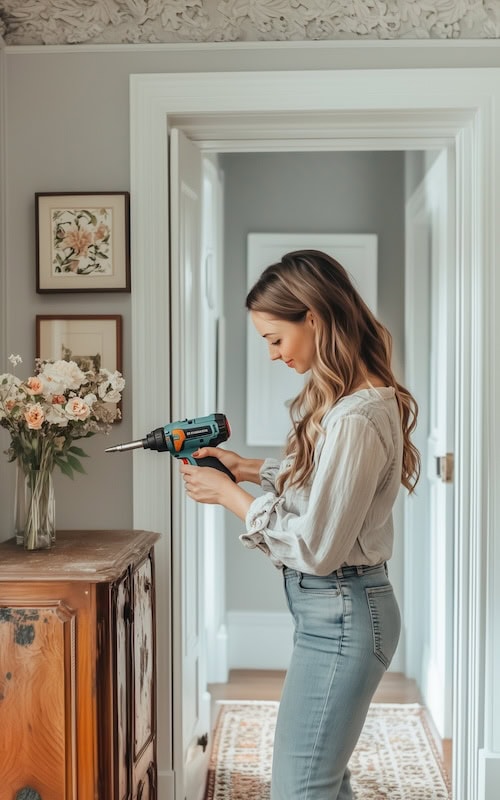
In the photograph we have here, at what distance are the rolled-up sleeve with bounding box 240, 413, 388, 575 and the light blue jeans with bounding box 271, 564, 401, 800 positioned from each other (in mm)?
94

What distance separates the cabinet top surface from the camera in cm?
199

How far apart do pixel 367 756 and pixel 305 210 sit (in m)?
2.52

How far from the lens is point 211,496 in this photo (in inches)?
82.1

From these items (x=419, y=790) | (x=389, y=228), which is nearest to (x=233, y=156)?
(x=389, y=228)

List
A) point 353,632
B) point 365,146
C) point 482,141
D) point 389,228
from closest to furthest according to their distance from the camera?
1. point 353,632
2. point 482,141
3. point 365,146
4. point 389,228

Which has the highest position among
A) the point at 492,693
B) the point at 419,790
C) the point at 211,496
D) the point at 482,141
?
the point at 482,141

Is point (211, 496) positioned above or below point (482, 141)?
below

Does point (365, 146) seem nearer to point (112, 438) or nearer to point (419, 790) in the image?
point (112, 438)

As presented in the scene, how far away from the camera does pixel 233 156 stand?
434 centimetres

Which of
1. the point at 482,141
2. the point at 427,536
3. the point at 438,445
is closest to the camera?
the point at 482,141

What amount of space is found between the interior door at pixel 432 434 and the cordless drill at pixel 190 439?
1148mm

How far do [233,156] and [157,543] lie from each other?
93.0 inches

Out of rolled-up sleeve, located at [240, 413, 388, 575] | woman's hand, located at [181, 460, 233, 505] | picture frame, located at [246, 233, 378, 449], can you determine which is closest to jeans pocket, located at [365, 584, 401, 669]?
rolled-up sleeve, located at [240, 413, 388, 575]

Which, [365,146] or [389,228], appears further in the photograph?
[389,228]
